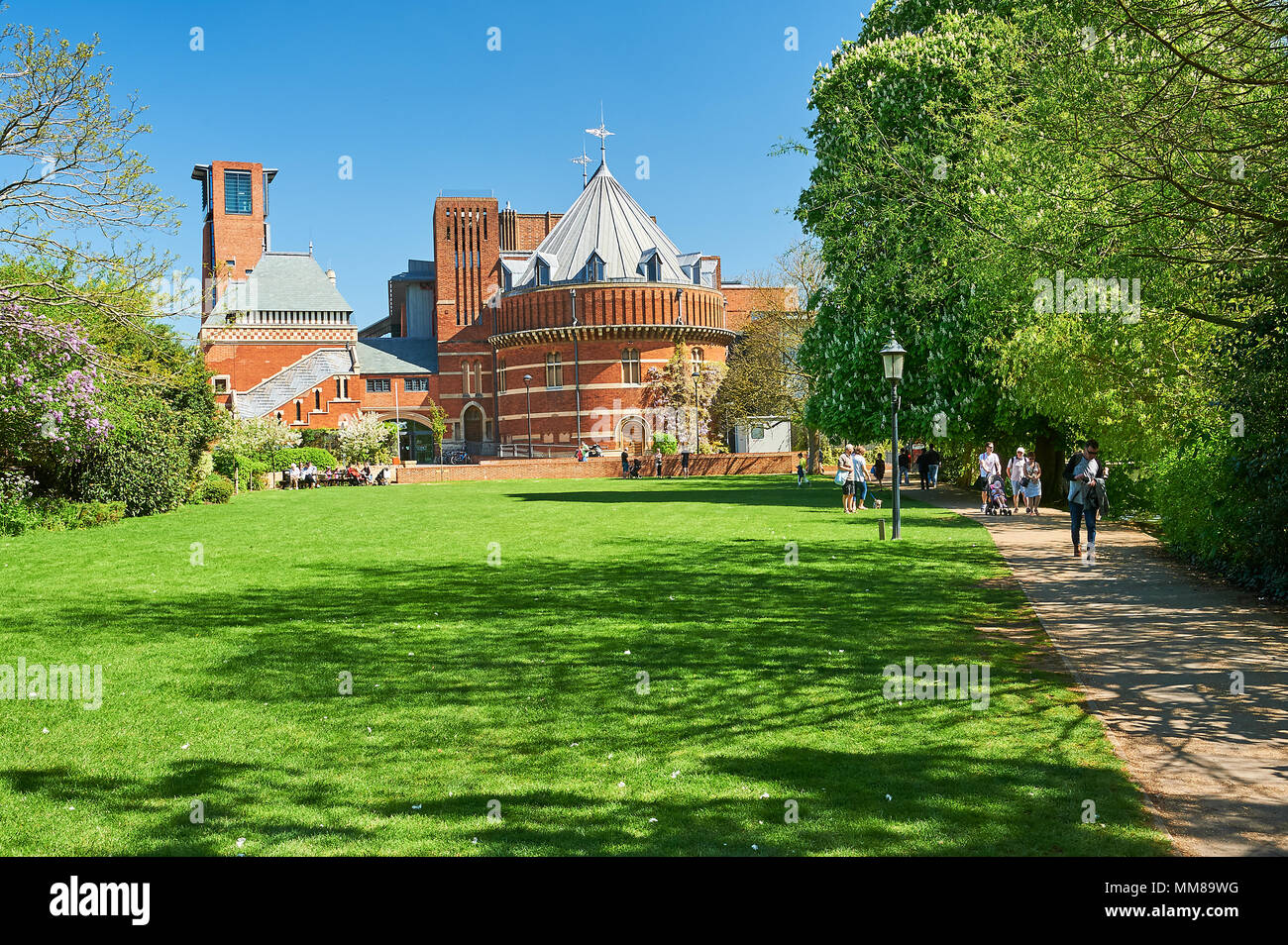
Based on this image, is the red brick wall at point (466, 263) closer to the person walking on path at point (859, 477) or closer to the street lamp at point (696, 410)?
the street lamp at point (696, 410)

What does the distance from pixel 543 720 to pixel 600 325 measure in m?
66.1

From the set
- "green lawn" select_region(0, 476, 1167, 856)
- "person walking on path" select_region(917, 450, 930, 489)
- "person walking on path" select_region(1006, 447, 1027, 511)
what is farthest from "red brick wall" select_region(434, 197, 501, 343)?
"green lawn" select_region(0, 476, 1167, 856)

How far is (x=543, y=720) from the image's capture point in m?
7.41

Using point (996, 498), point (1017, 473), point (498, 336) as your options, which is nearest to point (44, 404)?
point (996, 498)

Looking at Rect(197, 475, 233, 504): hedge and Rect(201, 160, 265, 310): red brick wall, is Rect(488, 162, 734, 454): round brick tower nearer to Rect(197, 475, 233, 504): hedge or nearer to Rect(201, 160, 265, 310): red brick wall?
Rect(201, 160, 265, 310): red brick wall

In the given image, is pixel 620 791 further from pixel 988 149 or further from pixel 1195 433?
pixel 988 149

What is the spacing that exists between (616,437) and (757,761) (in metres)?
66.8

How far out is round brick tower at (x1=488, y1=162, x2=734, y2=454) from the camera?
2867 inches

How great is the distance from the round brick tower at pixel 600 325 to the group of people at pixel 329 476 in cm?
1825

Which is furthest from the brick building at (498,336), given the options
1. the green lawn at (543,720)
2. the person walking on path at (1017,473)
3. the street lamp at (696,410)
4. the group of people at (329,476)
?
the green lawn at (543,720)

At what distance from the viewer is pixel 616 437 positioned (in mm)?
73062

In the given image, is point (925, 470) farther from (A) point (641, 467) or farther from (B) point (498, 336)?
(B) point (498, 336)

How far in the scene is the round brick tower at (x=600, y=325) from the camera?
72812mm

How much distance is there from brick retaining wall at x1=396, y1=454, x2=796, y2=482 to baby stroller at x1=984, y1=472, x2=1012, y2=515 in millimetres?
32831
